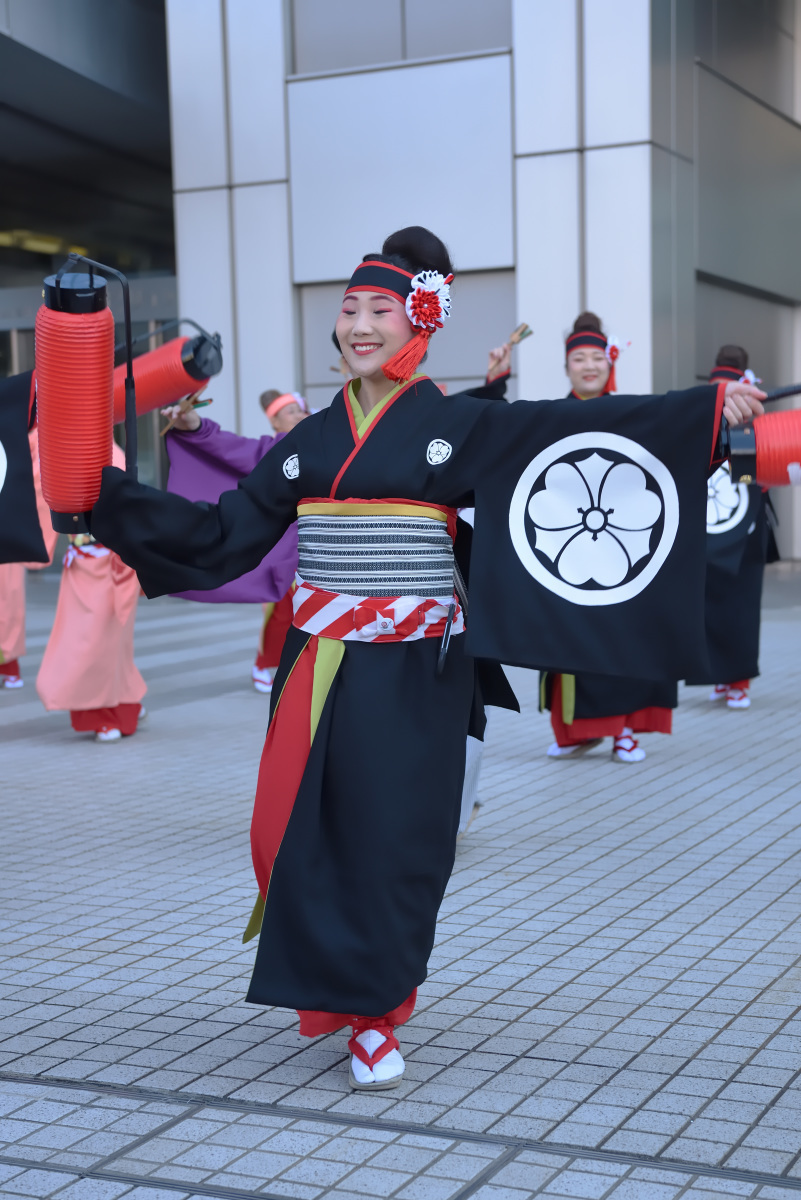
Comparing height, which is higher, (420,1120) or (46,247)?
(46,247)

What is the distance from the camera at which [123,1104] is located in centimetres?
293

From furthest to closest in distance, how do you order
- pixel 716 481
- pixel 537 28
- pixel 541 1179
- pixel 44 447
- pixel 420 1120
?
pixel 537 28
pixel 716 481
pixel 44 447
pixel 420 1120
pixel 541 1179

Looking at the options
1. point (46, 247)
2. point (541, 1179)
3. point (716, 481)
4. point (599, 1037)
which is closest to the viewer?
point (541, 1179)

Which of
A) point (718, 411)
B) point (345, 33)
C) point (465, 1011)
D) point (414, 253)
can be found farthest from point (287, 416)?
point (345, 33)

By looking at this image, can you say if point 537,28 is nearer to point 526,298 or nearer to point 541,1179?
point 526,298

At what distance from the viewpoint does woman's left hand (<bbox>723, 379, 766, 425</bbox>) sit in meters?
2.97

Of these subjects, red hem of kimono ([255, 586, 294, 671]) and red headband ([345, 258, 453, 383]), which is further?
red hem of kimono ([255, 586, 294, 671])

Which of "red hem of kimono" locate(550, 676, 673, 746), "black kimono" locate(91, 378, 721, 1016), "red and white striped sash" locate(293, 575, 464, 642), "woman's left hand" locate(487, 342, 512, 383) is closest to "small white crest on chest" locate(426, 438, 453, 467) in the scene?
"black kimono" locate(91, 378, 721, 1016)

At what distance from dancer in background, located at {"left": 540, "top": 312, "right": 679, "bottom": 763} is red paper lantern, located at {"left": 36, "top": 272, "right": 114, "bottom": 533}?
11.5 ft

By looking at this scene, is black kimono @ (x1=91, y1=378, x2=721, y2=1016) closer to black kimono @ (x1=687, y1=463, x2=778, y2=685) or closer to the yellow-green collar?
the yellow-green collar

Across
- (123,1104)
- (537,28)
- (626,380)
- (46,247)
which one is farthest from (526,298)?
(123,1104)

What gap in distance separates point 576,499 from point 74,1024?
1739 mm

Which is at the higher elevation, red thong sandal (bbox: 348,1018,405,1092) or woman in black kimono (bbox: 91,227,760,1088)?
woman in black kimono (bbox: 91,227,760,1088)

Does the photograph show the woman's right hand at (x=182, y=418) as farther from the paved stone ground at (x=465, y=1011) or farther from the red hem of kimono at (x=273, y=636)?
the red hem of kimono at (x=273, y=636)
